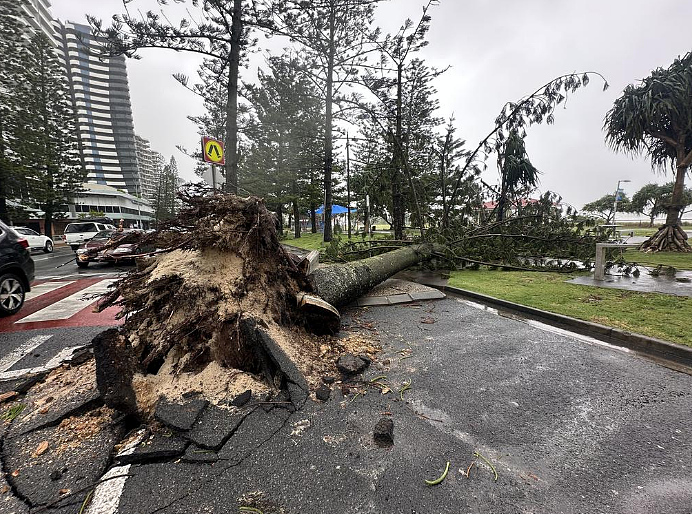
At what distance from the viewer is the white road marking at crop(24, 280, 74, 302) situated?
6265 millimetres

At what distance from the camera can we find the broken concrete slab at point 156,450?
71.3 inches

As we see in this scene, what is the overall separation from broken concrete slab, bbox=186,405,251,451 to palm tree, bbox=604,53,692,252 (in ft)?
52.5

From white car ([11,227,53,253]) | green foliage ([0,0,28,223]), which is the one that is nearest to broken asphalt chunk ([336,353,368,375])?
white car ([11,227,53,253])

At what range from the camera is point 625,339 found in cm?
372

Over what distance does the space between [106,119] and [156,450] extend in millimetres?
106880

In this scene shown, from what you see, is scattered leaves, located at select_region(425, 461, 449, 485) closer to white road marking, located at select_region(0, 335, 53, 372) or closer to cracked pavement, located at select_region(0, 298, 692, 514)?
cracked pavement, located at select_region(0, 298, 692, 514)

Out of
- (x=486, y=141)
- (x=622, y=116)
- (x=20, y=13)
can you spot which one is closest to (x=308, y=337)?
(x=486, y=141)

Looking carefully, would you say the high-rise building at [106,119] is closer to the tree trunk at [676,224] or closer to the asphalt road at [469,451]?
the asphalt road at [469,451]

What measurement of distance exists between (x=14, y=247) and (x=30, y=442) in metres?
5.07

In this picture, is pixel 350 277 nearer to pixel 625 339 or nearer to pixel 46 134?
pixel 625 339

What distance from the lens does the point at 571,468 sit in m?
1.78

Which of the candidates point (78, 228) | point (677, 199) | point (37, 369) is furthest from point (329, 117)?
point (78, 228)

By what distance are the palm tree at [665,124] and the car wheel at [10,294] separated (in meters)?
18.6

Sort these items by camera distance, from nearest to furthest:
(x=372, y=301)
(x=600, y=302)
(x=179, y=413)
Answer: (x=179, y=413)
(x=600, y=302)
(x=372, y=301)
